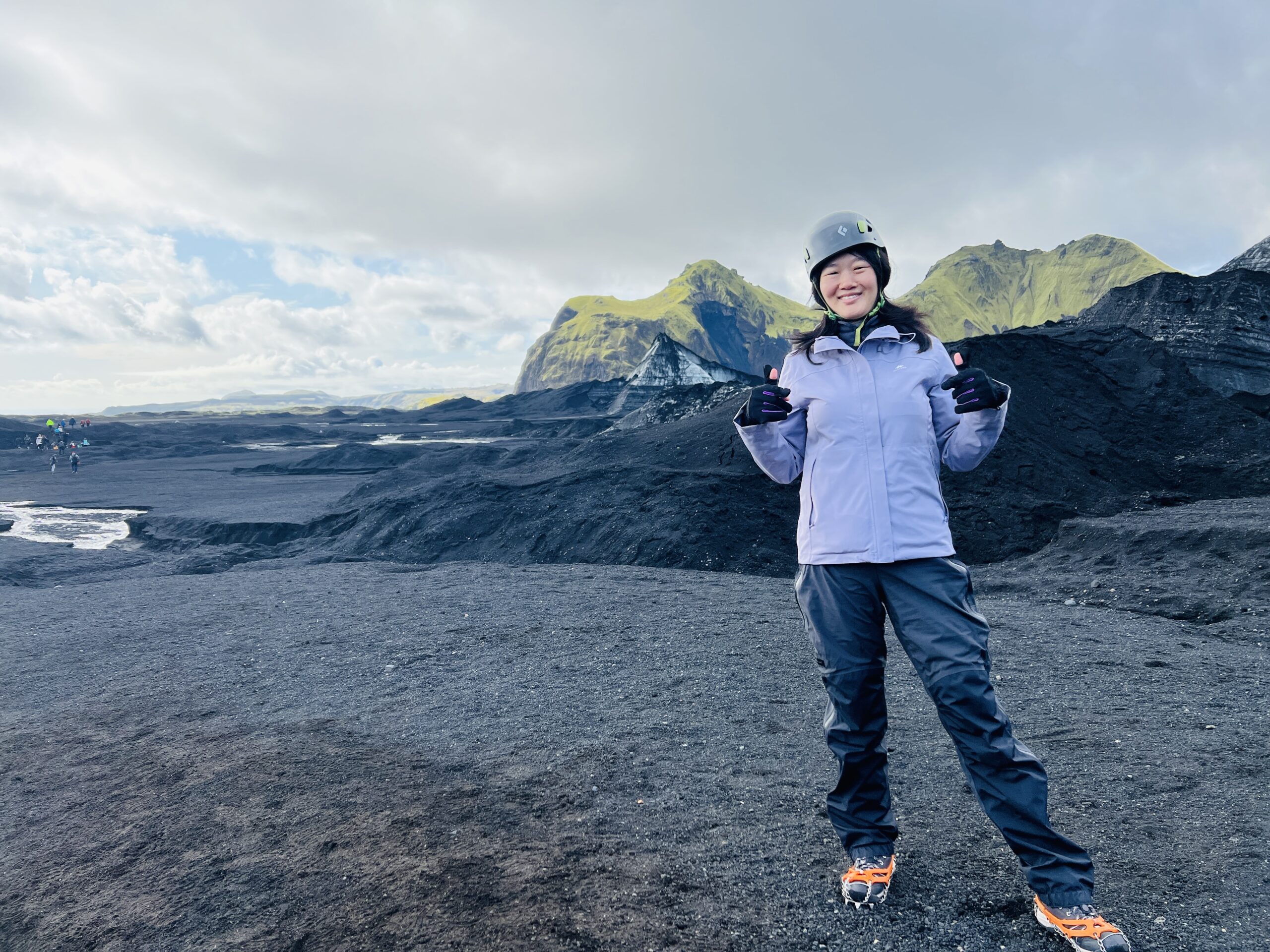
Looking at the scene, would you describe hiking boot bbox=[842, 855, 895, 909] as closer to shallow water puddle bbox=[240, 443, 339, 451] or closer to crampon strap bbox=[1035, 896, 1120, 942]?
crampon strap bbox=[1035, 896, 1120, 942]

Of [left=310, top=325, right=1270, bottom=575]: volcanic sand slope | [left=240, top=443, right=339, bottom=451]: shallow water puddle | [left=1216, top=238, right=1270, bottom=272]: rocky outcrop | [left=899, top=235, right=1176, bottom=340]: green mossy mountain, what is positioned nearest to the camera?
[left=310, top=325, right=1270, bottom=575]: volcanic sand slope

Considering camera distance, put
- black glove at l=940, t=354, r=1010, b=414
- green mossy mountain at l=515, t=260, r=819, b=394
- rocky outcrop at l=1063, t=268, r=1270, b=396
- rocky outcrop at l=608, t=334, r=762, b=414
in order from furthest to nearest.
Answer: green mossy mountain at l=515, t=260, r=819, b=394, rocky outcrop at l=608, t=334, r=762, b=414, rocky outcrop at l=1063, t=268, r=1270, b=396, black glove at l=940, t=354, r=1010, b=414

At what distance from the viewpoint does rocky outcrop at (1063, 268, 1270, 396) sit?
2014cm

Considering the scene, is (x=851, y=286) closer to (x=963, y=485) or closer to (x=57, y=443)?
(x=963, y=485)

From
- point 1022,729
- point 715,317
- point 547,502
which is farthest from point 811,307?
point 715,317

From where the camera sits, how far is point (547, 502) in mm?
12898

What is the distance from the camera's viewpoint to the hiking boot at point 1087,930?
2.00 m

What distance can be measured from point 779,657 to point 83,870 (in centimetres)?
439

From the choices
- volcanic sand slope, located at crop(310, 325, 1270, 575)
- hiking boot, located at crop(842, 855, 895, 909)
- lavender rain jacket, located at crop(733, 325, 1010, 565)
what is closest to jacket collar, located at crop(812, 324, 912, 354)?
lavender rain jacket, located at crop(733, 325, 1010, 565)

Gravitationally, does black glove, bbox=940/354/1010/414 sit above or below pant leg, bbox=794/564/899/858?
above

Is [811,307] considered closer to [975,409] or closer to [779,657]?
[975,409]

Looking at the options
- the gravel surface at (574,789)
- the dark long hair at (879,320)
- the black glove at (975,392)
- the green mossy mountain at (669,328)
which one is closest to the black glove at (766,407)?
the dark long hair at (879,320)

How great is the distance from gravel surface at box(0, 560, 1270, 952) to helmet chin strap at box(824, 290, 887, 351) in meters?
1.95

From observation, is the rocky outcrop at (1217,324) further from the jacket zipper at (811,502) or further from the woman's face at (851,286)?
the jacket zipper at (811,502)
